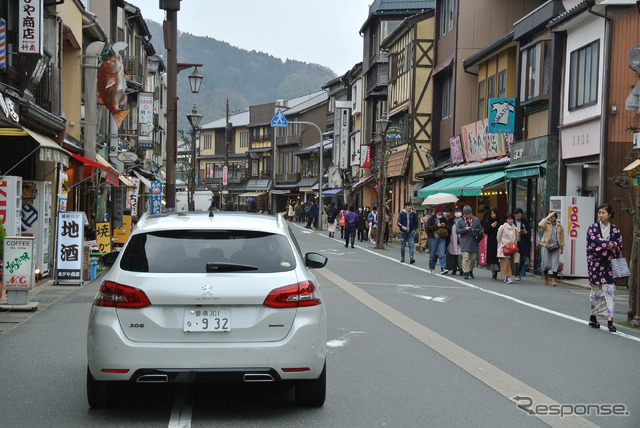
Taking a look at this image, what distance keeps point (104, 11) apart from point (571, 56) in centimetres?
1845

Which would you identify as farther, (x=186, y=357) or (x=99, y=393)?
(x=99, y=393)

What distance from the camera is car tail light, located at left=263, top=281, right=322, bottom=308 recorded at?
5.80 meters

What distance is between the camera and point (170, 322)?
565 centimetres

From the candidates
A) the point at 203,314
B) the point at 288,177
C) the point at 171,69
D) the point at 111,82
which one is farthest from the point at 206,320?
the point at 288,177

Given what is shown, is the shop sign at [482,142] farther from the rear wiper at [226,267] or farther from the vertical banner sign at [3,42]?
the rear wiper at [226,267]

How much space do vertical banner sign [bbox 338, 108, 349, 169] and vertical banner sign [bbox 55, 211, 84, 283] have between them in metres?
46.4

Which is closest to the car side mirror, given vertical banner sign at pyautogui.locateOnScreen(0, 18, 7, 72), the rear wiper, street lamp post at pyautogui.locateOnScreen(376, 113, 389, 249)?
the rear wiper

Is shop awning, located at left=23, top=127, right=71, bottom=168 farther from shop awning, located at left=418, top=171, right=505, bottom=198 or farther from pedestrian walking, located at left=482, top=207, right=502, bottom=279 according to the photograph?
shop awning, located at left=418, top=171, right=505, bottom=198

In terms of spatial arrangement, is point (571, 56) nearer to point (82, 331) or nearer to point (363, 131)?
point (82, 331)

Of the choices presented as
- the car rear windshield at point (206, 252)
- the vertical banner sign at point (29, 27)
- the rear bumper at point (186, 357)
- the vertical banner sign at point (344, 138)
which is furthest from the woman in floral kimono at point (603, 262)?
the vertical banner sign at point (344, 138)

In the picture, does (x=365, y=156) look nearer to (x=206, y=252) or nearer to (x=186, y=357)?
(x=206, y=252)

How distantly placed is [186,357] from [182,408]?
0.86m

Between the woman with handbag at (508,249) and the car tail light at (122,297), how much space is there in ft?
47.9

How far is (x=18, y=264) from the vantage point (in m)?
11.8
